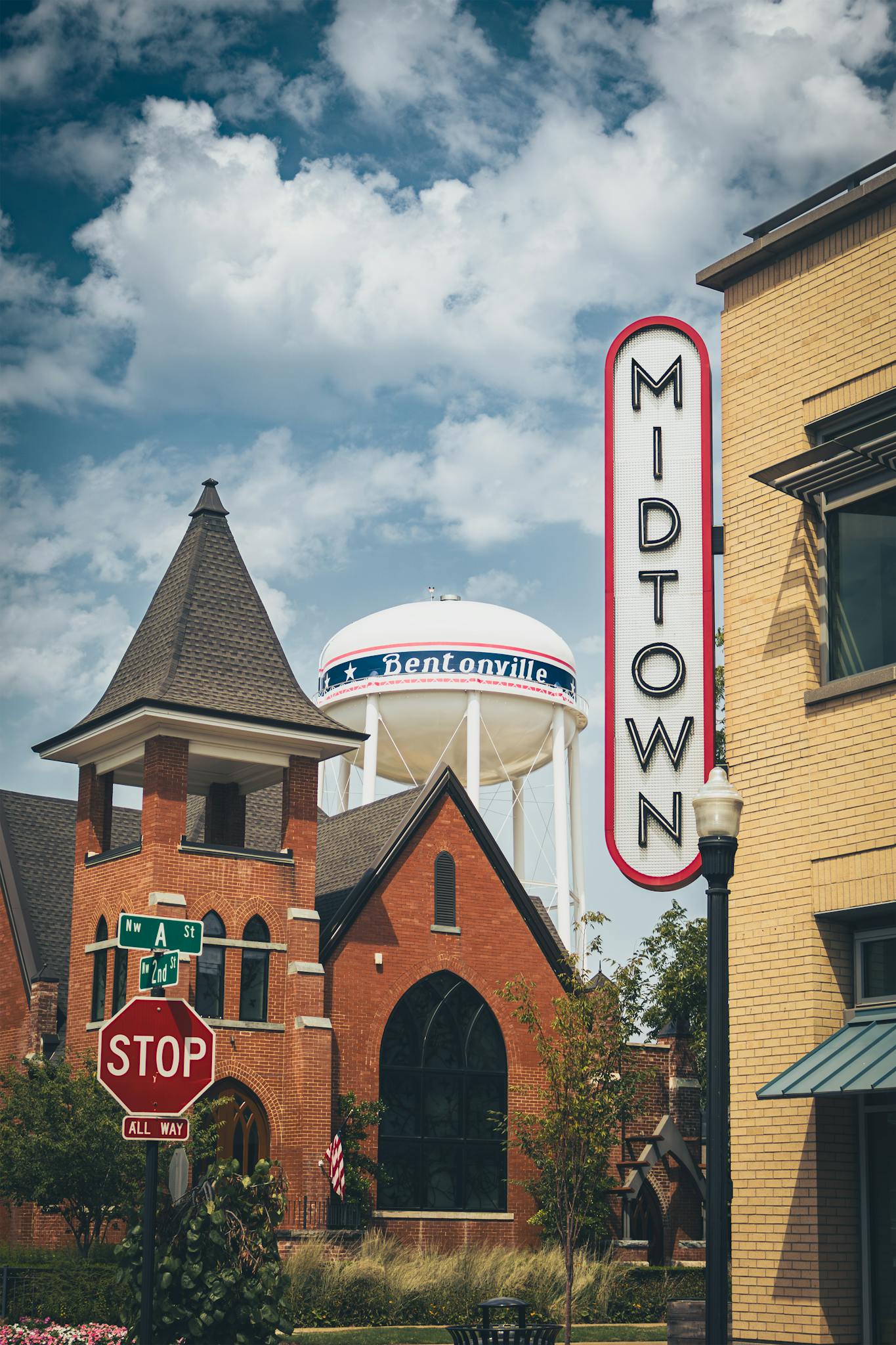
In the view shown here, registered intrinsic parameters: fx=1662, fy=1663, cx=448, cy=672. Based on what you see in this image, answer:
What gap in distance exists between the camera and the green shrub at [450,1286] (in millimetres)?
28250

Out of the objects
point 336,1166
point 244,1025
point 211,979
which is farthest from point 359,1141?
point 211,979

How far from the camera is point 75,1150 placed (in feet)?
89.9

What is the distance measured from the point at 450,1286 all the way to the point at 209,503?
17.6 meters

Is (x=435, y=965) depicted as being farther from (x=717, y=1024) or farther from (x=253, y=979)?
(x=717, y=1024)

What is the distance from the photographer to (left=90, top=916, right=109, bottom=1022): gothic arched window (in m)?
33.8

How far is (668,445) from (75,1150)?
16.6m

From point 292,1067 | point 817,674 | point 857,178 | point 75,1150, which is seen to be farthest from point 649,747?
point 292,1067

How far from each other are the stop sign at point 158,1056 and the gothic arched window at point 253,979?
2103 centimetres

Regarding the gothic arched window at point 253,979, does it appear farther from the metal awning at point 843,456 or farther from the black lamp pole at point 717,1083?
the black lamp pole at point 717,1083

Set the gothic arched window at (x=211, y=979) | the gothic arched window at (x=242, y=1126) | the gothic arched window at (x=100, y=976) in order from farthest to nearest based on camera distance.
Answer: the gothic arched window at (x=100, y=976)
the gothic arched window at (x=211, y=979)
the gothic arched window at (x=242, y=1126)

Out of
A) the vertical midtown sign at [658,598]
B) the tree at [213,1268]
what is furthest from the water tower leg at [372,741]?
the tree at [213,1268]

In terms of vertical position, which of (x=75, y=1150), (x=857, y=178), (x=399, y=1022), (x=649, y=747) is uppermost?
(x=857, y=178)

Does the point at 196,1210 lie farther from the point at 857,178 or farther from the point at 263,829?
the point at 263,829

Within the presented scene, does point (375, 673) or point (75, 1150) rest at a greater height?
point (375, 673)
